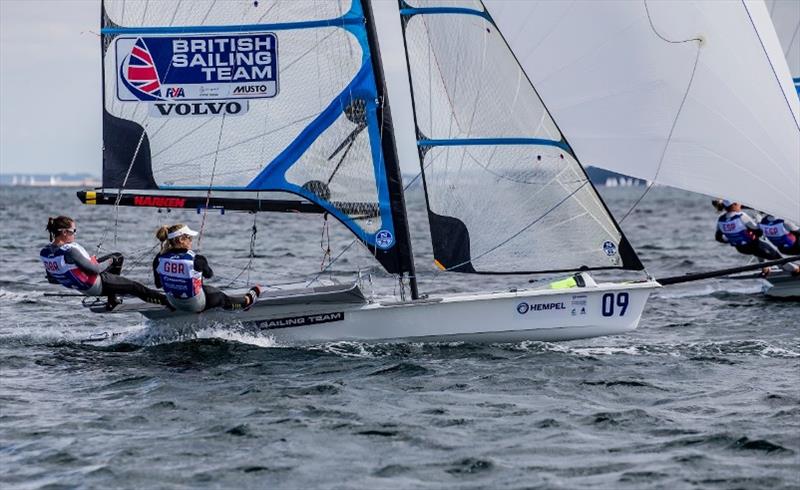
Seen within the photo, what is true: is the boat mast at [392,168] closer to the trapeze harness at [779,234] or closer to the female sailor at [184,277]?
the female sailor at [184,277]

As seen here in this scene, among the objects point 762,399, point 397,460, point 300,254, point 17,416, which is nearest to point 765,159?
point 762,399

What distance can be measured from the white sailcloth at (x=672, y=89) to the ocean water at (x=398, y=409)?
1934 millimetres

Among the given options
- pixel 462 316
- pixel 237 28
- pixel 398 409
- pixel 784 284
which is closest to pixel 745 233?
pixel 784 284

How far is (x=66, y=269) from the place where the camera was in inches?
466

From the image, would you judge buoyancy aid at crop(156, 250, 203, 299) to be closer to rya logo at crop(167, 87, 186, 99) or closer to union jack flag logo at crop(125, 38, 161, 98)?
rya logo at crop(167, 87, 186, 99)

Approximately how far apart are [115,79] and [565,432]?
6.51 m

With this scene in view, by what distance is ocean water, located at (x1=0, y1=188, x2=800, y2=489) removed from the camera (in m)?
8.06

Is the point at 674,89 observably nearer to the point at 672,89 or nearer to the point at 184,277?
the point at 672,89

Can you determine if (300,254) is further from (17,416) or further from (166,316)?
(17,416)

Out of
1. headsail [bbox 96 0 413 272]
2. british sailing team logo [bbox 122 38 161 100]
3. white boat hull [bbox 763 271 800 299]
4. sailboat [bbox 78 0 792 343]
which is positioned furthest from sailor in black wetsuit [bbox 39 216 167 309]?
white boat hull [bbox 763 271 800 299]

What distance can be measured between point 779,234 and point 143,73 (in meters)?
10.0

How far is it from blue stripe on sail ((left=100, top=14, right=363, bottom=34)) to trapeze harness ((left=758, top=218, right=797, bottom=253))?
8.37 meters

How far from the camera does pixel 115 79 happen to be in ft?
42.2

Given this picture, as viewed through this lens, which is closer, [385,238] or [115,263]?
[115,263]
